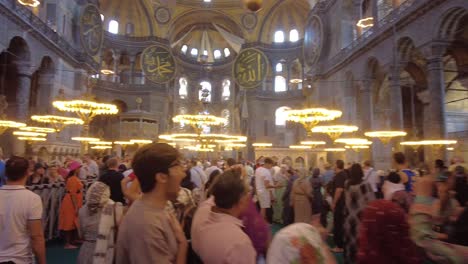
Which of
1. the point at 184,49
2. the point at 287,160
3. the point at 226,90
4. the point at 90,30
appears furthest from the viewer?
the point at 226,90

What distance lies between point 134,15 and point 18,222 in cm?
2519

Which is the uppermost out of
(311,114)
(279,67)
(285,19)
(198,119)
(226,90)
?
(285,19)

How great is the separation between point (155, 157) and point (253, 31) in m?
26.5

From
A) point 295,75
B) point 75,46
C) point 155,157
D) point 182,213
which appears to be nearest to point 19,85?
point 75,46

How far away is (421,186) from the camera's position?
2336 millimetres

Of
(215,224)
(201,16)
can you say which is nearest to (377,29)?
(215,224)

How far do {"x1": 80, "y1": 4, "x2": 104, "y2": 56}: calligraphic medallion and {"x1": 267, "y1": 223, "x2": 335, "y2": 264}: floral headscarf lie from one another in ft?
53.8

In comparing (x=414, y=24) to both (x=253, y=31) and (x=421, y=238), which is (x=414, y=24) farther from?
(x=253, y=31)

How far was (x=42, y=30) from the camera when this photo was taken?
1318cm

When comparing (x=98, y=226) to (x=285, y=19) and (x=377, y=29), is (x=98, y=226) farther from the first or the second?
(x=285, y=19)

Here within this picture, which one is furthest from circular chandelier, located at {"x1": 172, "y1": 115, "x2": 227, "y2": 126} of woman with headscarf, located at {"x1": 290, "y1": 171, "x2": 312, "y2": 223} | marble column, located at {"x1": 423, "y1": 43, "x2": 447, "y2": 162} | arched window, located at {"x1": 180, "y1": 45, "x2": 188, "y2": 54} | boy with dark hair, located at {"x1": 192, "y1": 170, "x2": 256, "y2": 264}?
arched window, located at {"x1": 180, "y1": 45, "x2": 188, "y2": 54}

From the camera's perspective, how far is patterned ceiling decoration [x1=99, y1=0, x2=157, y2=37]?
2388 cm

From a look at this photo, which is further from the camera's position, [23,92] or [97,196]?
[23,92]

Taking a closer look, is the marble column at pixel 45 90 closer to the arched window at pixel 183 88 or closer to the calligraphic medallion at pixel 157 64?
the calligraphic medallion at pixel 157 64
